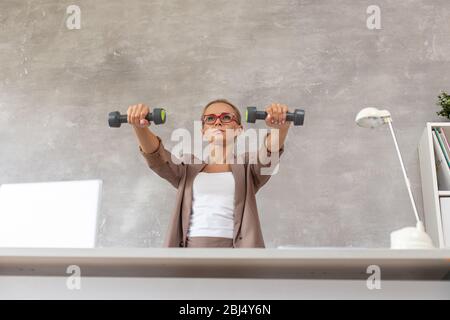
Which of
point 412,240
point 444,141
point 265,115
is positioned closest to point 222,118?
point 265,115

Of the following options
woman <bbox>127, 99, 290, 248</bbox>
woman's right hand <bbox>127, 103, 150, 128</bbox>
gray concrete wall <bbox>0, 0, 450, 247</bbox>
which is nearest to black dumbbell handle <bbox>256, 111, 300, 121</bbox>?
woman <bbox>127, 99, 290, 248</bbox>

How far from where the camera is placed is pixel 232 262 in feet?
4.24

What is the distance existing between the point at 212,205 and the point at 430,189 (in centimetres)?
143

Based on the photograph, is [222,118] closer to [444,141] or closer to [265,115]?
[265,115]

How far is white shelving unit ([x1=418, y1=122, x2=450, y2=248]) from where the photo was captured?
306cm

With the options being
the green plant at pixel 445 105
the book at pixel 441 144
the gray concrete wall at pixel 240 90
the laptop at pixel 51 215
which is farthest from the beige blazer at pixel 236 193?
the green plant at pixel 445 105

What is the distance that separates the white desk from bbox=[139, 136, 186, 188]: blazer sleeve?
1.07 m

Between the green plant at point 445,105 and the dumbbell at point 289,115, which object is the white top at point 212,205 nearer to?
the dumbbell at point 289,115

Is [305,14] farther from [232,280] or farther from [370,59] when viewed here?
[232,280]

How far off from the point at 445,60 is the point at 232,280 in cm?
283

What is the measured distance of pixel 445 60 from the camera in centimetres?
369

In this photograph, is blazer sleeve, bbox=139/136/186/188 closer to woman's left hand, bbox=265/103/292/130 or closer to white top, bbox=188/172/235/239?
white top, bbox=188/172/235/239

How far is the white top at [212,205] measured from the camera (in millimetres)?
2260
